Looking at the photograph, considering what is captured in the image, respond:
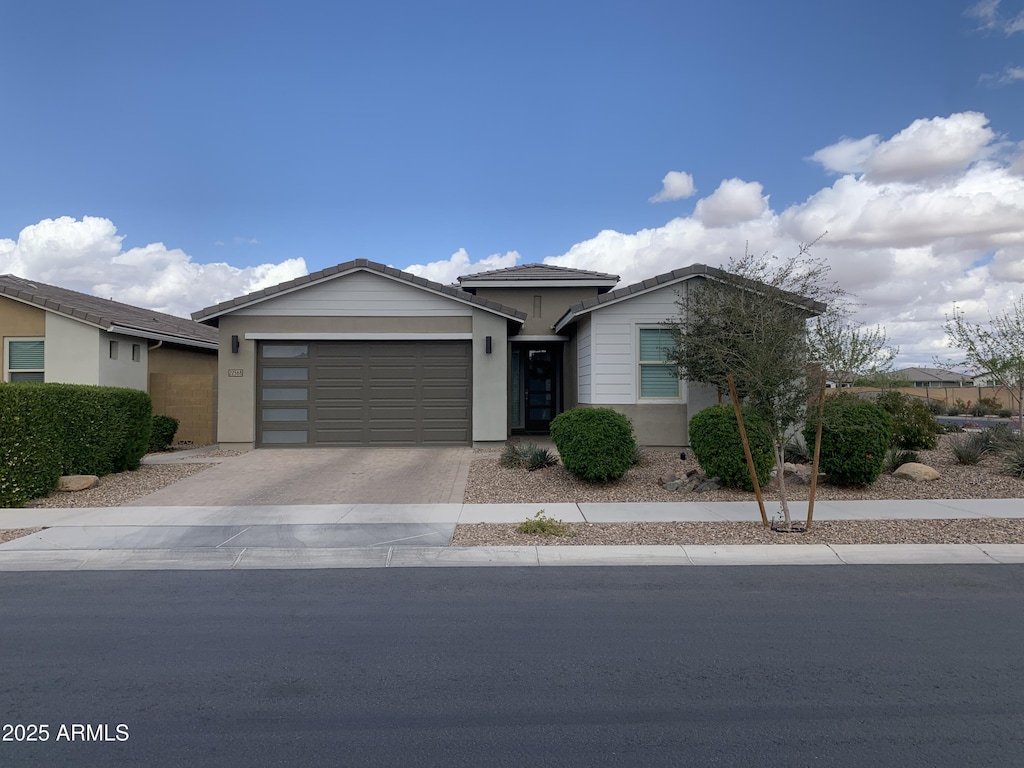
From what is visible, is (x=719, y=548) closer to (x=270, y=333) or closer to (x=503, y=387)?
(x=503, y=387)

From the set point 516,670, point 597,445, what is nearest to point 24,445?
point 597,445

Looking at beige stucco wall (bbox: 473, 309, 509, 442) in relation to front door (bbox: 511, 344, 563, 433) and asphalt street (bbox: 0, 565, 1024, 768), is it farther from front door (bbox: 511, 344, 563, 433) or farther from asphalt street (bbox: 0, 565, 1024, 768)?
asphalt street (bbox: 0, 565, 1024, 768)

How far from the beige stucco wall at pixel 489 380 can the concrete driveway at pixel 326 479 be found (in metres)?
0.72

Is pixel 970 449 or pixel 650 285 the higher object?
pixel 650 285

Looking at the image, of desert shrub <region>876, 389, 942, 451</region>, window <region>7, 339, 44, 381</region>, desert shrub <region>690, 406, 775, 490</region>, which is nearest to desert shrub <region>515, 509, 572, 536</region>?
desert shrub <region>690, 406, 775, 490</region>

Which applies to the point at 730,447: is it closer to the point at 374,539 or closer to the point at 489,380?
the point at 374,539

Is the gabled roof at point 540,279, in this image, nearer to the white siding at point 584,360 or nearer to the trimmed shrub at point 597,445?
the white siding at point 584,360

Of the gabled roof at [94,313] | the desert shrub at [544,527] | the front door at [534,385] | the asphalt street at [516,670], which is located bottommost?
the asphalt street at [516,670]

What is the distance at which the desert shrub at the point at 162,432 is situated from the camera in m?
17.0

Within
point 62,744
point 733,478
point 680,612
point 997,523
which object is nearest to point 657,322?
point 733,478

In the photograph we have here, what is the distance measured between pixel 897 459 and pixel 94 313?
57.7ft

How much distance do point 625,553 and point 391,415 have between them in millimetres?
9525

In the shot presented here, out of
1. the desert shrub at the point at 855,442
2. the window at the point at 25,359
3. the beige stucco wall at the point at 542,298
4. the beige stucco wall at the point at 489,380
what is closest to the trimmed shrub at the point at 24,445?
the window at the point at 25,359

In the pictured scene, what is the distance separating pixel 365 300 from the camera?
53.9 feet
